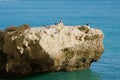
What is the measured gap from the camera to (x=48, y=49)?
119 feet

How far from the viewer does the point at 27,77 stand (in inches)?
1468

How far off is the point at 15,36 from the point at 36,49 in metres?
2.38

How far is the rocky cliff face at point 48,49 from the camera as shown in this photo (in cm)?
3631

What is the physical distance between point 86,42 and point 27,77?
655cm

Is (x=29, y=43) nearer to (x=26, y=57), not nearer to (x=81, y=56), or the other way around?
(x=26, y=57)

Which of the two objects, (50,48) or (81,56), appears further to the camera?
(81,56)

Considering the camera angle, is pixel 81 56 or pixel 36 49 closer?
pixel 36 49

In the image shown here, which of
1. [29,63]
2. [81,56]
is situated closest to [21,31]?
[29,63]

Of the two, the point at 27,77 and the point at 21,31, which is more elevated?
the point at 21,31

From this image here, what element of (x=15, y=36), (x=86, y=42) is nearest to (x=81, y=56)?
(x=86, y=42)

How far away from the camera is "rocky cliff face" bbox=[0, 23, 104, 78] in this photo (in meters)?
36.3

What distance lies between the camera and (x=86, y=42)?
1542 inches

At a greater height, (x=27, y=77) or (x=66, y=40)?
(x=66, y=40)

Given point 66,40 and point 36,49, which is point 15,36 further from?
point 66,40
